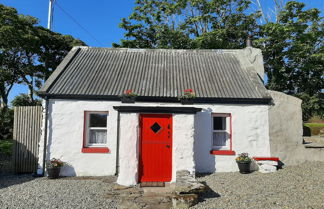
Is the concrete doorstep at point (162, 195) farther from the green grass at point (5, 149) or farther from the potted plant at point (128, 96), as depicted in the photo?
the green grass at point (5, 149)

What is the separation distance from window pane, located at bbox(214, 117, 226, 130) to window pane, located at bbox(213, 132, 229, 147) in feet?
0.95

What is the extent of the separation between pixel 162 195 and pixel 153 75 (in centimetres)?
604

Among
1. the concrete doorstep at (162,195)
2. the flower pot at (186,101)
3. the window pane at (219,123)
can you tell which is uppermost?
the flower pot at (186,101)

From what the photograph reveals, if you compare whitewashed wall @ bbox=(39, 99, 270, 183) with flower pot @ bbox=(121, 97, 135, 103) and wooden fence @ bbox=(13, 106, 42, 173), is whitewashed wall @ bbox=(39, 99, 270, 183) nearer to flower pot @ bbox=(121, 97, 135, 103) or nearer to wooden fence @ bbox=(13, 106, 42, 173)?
flower pot @ bbox=(121, 97, 135, 103)

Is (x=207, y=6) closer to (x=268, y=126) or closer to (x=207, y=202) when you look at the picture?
(x=268, y=126)

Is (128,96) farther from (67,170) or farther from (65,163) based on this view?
(67,170)

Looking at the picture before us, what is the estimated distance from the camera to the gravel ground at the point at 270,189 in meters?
5.81

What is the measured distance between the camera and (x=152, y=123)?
8.15 meters

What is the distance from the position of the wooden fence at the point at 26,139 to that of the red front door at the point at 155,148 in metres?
4.88

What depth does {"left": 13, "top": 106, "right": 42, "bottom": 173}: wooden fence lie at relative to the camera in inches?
367

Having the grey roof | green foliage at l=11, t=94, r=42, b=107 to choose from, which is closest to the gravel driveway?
the grey roof

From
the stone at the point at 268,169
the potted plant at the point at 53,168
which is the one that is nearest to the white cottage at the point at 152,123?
the potted plant at the point at 53,168

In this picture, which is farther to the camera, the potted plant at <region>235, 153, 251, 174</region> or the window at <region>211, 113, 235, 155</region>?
the window at <region>211, 113, 235, 155</region>

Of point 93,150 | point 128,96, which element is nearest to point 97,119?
point 93,150
